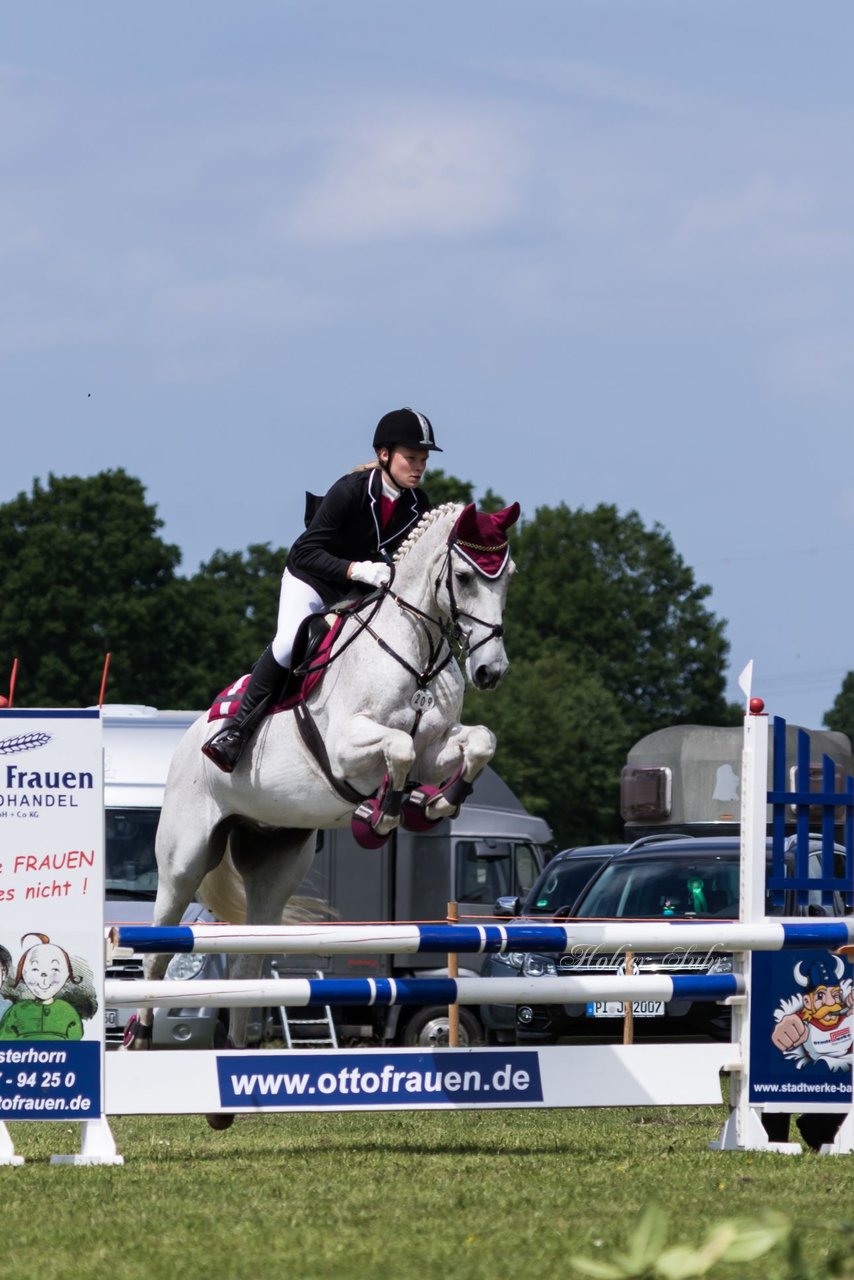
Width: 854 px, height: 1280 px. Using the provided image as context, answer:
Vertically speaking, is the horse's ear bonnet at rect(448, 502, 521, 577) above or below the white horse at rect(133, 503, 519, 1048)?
above

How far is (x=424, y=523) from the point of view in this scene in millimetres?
6699

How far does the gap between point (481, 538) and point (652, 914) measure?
6881 mm

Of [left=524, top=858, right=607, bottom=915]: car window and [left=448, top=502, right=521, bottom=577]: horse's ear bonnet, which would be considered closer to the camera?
[left=448, top=502, right=521, bottom=577]: horse's ear bonnet

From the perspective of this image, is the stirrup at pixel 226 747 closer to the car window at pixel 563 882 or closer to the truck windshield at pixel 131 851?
the car window at pixel 563 882

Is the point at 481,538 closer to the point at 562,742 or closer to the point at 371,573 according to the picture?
the point at 371,573

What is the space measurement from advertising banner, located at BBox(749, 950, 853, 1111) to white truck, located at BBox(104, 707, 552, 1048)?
25.4ft

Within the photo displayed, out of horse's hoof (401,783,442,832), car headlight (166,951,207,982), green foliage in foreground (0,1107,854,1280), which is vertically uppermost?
horse's hoof (401,783,442,832)

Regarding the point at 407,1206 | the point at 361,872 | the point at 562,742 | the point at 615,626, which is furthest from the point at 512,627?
the point at 407,1206

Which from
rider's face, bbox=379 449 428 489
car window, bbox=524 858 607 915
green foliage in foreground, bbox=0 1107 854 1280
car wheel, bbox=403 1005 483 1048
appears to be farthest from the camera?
car window, bbox=524 858 607 915

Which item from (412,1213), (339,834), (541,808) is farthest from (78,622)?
(412,1213)

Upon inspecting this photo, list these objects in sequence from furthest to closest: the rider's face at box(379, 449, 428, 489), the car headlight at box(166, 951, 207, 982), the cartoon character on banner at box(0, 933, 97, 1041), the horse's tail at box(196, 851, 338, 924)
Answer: the car headlight at box(166, 951, 207, 982), the horse's tail at box(196, 851, 338, 924), the rider's face at box(379, 449, 428, 489), the cartoon character on banner at box(0, 933, 97, 1041)

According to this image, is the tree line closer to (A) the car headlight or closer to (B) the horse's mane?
(A) the car headlight

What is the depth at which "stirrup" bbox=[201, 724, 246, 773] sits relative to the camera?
6.94 meters

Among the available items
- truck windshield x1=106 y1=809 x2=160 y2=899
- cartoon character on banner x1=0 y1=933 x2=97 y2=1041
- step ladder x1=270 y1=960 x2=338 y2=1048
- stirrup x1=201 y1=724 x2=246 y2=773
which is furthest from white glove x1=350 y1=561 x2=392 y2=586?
truck windshield x1=106 y1=809 x2=160 y2=899
